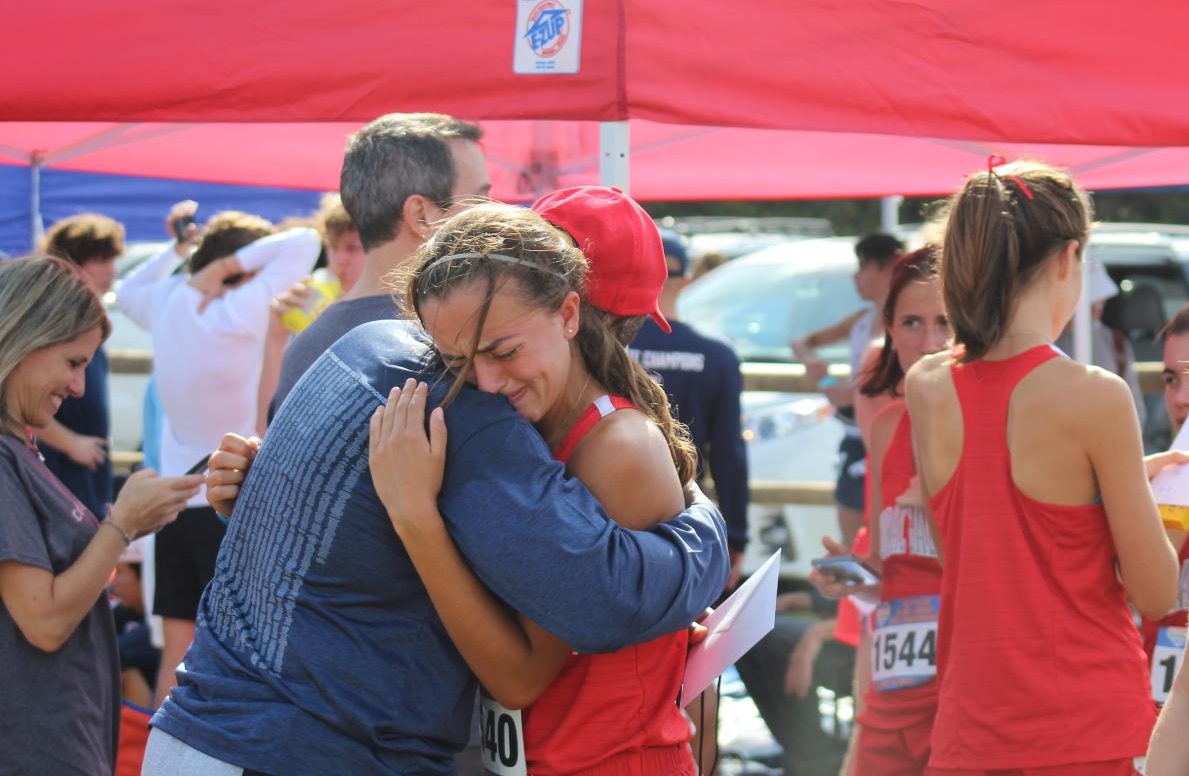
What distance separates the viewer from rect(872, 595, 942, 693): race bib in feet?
10.6

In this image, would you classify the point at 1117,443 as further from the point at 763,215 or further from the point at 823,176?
the point at 763,215

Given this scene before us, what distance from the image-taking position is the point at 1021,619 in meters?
2.47

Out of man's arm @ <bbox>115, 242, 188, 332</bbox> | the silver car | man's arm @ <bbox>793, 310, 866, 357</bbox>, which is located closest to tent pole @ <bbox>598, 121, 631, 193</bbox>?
man's arm @ <bbox>115, 242, 188, 332</bbox>

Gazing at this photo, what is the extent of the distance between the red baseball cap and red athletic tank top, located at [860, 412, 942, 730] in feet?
4.58

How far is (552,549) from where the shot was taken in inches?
66.4

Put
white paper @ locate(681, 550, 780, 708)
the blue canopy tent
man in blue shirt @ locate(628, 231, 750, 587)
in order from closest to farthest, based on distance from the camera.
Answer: white paper @ locate(681, 550, 780, 708), man in blue shirt @ locate(628, 231, 750, 587), the blue canopy tent

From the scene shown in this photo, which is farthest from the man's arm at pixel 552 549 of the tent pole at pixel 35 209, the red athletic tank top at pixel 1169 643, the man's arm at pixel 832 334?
the man's arm at pixel 832 334

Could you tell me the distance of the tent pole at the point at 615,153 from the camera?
2982 mm

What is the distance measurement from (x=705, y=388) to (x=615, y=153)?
197cm

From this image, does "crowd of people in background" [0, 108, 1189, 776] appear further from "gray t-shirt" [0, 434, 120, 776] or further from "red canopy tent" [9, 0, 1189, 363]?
"red canopy tent" [9, 0, 1189, 363]

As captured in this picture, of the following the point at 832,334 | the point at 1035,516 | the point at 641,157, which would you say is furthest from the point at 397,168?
the point at 832,334

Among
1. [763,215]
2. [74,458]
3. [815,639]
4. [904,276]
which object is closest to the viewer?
[904,276]

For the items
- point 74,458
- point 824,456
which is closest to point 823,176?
point 824,456

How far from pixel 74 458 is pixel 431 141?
3.07 meters
